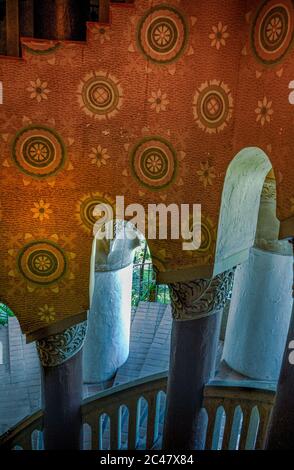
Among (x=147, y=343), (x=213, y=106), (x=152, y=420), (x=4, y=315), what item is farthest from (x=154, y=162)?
(x=4, y=315)

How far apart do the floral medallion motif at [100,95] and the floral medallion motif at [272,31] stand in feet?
3.24

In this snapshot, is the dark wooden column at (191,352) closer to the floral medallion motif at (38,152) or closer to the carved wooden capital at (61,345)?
the carved wooden capital at (61,345)

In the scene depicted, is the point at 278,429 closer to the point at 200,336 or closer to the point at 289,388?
the point at 289,388

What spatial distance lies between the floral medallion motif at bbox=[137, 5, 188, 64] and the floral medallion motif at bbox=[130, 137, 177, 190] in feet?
1.91

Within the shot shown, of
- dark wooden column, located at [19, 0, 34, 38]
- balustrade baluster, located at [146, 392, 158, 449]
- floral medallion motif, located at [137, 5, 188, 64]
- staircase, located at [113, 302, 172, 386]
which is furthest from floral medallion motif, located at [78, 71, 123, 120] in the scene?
staircase, located at [113, 302, 172, 386]

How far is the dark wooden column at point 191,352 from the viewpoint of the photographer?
141 inches

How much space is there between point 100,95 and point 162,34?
0.60 meters

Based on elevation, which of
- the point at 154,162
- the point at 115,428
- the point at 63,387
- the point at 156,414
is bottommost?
the point at 115,428

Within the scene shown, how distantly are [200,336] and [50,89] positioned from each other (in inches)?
95.8

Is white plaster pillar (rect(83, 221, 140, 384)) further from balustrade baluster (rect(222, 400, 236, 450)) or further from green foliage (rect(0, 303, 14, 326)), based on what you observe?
green foliage (rect(0, 303, 14, 326))

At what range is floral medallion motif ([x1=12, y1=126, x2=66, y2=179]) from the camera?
296cm

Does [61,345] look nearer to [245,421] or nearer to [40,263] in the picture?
[40,263]

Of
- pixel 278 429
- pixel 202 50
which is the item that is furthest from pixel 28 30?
pixel 278 429

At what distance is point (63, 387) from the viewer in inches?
151
